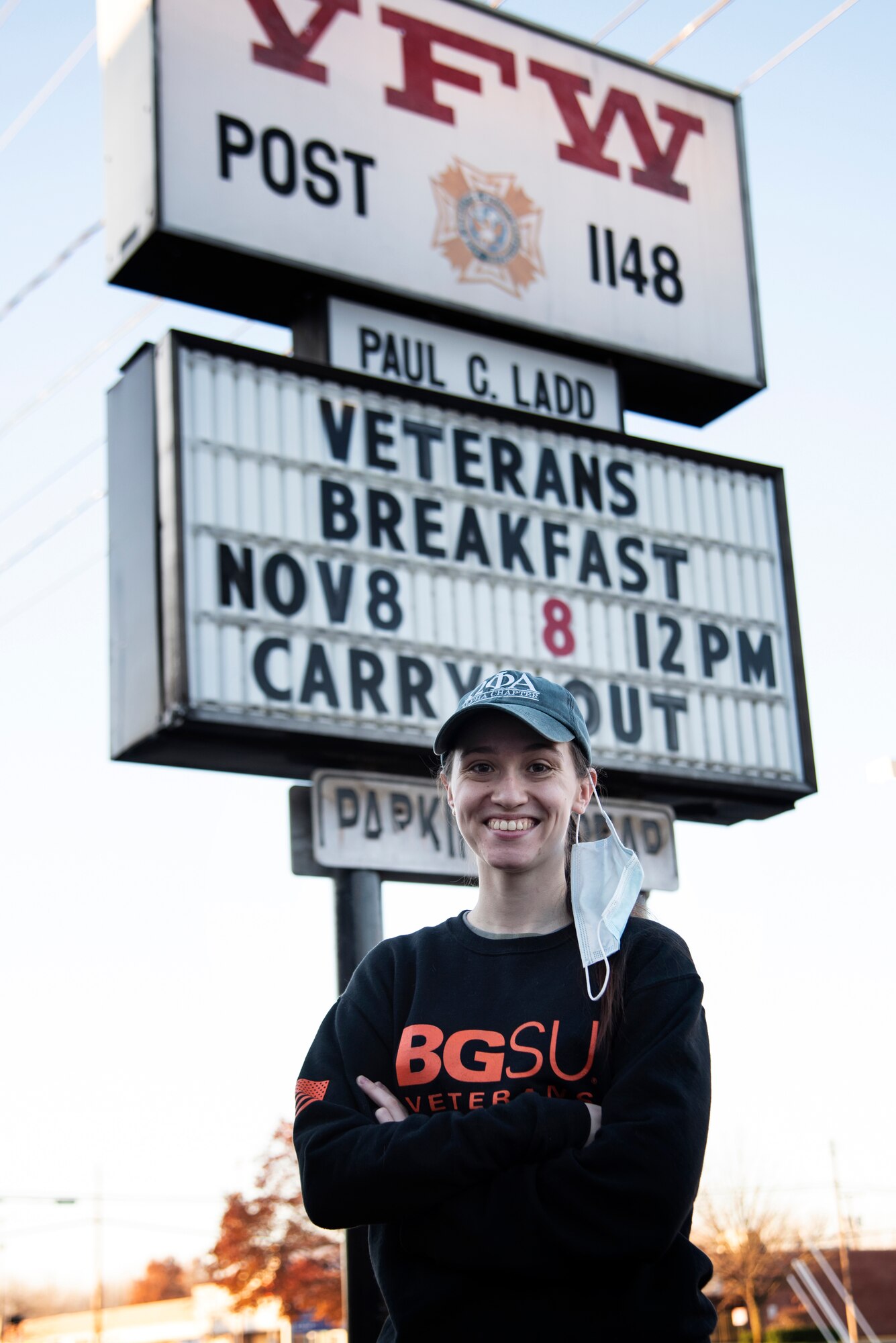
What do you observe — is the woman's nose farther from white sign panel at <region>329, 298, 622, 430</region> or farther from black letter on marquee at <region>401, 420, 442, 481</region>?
white sign panel at <region>329, 298, 622, 430</region>

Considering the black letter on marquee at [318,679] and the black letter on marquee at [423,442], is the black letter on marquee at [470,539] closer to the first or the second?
the black letter on marquee at [423,442]

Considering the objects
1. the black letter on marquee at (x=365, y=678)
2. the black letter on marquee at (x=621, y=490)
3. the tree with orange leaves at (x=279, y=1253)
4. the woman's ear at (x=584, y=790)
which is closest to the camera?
the woman's ear at (x=584, y=790)

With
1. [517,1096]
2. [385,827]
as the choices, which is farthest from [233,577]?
[517,1096]

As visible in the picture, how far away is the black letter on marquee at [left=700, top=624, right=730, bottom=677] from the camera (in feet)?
30.1

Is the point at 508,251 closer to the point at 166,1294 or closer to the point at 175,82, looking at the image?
the point at 175,82

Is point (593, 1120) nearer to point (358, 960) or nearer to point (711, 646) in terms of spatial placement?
point (358, 960)

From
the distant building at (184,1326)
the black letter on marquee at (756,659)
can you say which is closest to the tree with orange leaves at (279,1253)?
the distant building at (184,1326)

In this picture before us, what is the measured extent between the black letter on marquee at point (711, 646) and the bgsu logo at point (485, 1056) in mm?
6399

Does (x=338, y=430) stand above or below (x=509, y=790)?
above

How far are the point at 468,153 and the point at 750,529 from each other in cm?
278

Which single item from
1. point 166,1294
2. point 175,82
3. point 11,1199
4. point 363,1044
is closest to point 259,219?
point 175,82

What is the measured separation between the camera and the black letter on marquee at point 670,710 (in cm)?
884

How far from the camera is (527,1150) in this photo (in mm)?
2719

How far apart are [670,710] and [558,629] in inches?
31.7
